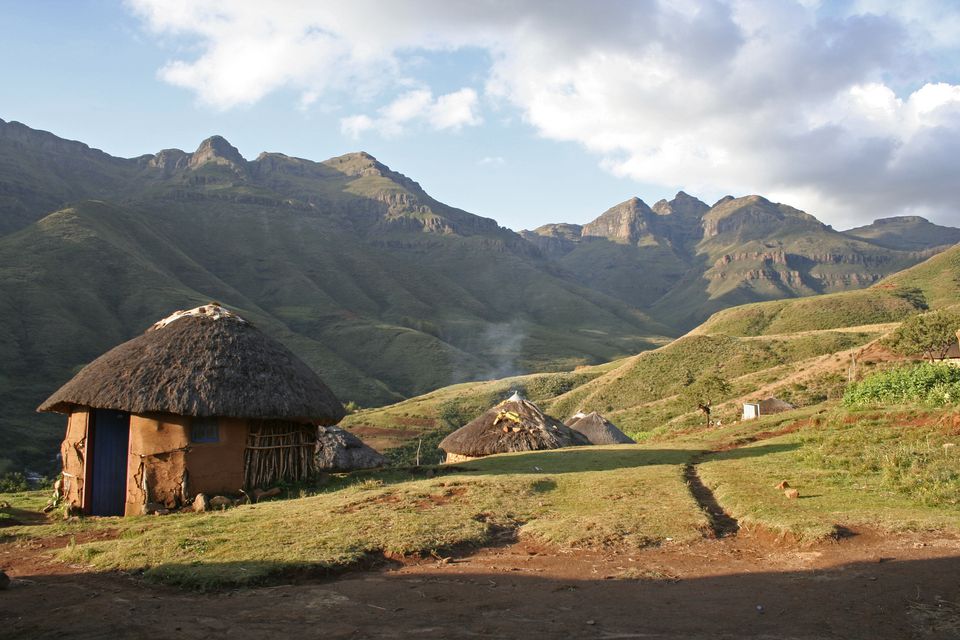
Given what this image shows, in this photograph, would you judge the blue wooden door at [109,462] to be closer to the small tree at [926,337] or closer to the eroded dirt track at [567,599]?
the eroded dirt track at [567,599]

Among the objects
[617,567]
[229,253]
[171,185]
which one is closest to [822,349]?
[617,567]

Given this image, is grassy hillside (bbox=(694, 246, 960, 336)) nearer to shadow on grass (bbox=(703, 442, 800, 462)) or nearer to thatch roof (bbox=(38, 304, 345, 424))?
shadow on grass (bbox=(703, 442, 800, 462))

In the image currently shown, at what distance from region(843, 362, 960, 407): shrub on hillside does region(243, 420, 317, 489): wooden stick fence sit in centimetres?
1816

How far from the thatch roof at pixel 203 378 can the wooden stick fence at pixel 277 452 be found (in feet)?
1.95

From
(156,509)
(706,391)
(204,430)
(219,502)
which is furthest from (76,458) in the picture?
(706,391)

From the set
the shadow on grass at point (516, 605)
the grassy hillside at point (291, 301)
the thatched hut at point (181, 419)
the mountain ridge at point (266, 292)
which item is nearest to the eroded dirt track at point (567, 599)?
the shadow on grass at point (516, 605)

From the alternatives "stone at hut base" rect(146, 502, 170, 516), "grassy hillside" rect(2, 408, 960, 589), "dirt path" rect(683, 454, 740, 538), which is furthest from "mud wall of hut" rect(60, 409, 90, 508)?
"dirt path" rect(683, 454, 740, 538)

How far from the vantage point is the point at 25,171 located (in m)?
157

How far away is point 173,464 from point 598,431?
21697 millimetres

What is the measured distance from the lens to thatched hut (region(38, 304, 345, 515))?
1580 centimetres

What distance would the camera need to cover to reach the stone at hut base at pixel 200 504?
1516 centimetres

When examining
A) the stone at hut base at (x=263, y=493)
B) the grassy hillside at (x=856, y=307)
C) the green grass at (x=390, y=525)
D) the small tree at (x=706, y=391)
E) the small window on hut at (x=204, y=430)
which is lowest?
the stone at hut base at (x=263, y=493)

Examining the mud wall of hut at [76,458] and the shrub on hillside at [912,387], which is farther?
the shrub on hillside at [912,387]

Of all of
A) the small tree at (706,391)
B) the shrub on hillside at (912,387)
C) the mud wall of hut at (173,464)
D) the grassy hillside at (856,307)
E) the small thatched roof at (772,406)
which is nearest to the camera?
the mud wall of hut at (173,464)
